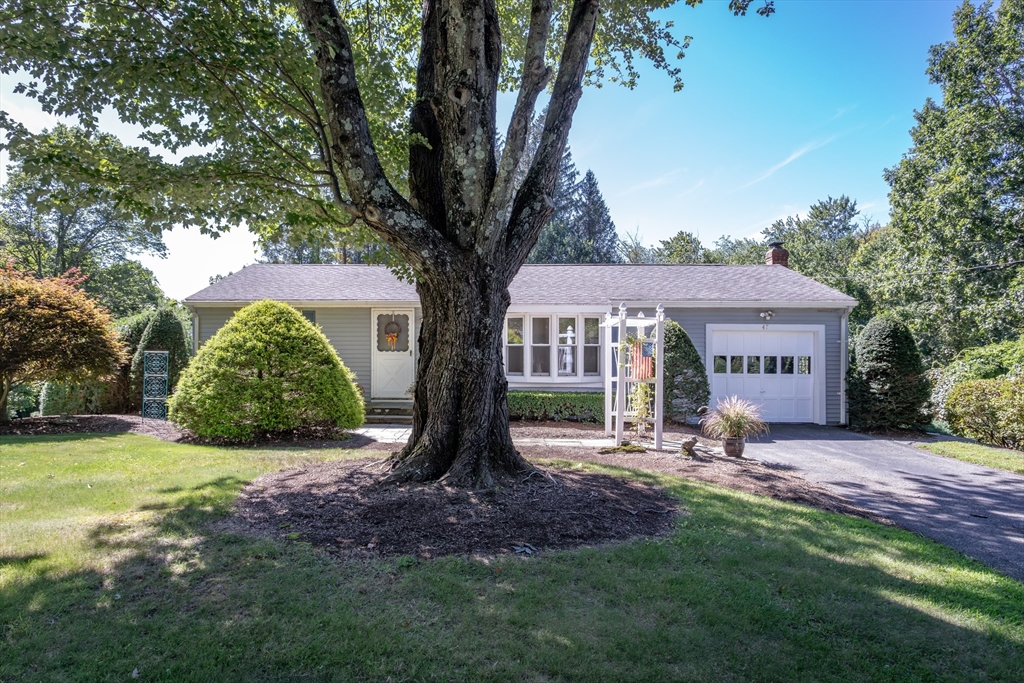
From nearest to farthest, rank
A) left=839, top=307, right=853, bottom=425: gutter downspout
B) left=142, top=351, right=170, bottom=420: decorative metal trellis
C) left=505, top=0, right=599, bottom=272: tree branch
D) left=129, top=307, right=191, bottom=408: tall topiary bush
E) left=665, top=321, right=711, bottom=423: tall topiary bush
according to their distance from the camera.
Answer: left=505, top=0, right=599, bottom=272: tree branch
left=665, top=321, right=711, bottom=423: tall topiary bush
left=142, top=351, right=170, bottom=420: decorative metal trellis
left=839, top=307, right=853, bottom=425: gutter downspout
left=129, top=307, right=191, bottom=408: tall topiary bush

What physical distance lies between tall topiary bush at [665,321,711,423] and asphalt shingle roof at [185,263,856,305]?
1.60 metres

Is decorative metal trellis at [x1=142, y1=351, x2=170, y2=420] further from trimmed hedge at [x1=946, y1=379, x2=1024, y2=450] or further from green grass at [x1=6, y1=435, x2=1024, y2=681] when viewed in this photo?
trimmed hedge at [x1=946, y1=379, x2=1024, y2=450]

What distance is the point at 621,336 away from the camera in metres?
9.08

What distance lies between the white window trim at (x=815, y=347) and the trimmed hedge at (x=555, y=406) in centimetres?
310

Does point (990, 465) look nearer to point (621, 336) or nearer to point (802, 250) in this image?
point (621, 336)

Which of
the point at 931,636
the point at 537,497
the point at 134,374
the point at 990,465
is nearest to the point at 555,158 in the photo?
the point at 537,497

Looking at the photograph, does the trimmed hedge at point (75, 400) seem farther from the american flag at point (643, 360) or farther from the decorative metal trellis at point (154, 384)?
the american flag at point (643, 360)

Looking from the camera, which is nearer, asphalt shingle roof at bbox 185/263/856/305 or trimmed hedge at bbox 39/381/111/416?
trimmed hedge at bbox 39/381/111/416

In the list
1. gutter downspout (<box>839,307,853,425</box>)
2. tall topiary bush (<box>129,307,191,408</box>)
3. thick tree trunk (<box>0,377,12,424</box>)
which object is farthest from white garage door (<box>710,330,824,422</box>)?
thick tree trunk (<box>0,377,12,424</box>)

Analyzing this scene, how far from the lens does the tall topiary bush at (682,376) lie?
1218 cm

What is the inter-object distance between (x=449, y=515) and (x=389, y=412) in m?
9.31

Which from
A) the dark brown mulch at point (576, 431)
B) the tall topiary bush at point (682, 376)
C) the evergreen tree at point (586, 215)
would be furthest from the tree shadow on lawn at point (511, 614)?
the evergreen tree at point (586, 215)

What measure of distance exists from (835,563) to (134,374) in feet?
49.7

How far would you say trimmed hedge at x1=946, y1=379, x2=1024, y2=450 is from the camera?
9.78 metres
